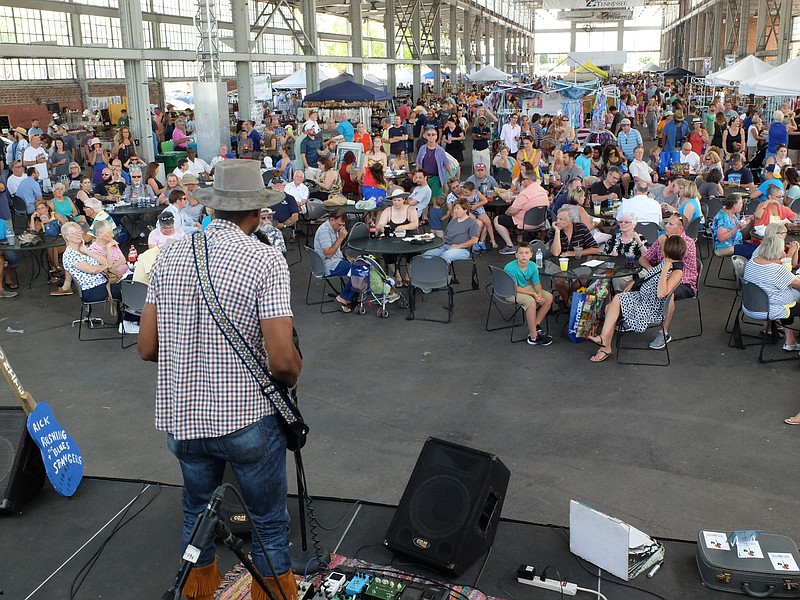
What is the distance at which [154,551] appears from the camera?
4223mm

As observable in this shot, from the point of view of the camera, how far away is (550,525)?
14.3 ft

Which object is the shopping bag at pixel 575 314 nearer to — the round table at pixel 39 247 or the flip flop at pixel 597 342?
the flip flop at pixel 597 342

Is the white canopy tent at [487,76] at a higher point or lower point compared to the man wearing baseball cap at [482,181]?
higher

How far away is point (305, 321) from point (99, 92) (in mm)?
24394

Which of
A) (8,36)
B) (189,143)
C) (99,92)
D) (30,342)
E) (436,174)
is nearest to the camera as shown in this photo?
(30,342)

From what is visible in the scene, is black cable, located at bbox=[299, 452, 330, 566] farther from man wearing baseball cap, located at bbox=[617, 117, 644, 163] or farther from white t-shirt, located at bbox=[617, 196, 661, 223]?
man wearing baseball cap, located at bbox=[617, 117, 644, 163]

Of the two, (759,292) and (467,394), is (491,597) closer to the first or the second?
(467,394)

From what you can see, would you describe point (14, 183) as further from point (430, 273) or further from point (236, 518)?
point (236, 518)

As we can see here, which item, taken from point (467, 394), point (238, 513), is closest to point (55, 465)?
point (238, 513)

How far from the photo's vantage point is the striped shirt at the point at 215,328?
2854mm

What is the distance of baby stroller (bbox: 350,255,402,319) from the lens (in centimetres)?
838

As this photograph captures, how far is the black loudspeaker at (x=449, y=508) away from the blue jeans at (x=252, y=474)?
0.89 meters

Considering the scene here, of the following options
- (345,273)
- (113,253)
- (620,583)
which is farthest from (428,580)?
(113,253)

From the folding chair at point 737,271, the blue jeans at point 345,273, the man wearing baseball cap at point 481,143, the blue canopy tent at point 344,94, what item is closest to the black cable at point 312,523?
the blue jeans at point 345,273
